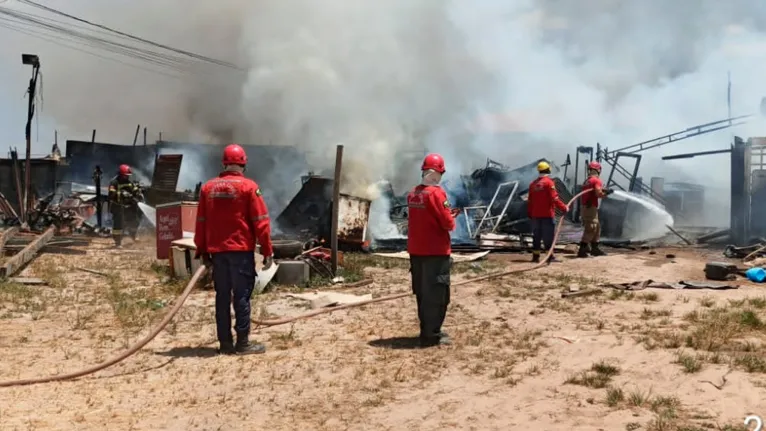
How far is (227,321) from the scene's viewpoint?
5.54 metres

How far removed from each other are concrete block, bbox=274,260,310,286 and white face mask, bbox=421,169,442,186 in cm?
362

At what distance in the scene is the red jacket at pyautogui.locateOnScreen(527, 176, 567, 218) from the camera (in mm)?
11339

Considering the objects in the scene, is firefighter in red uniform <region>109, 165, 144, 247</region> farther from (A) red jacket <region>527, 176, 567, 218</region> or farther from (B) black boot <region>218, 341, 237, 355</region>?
(B) black boot <region>218, 341, 237, 355</region>

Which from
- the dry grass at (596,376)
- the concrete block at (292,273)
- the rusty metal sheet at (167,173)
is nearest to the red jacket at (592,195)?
the concrete block at (292,273)

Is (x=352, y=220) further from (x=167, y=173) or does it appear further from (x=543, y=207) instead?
(x=167, y=173)

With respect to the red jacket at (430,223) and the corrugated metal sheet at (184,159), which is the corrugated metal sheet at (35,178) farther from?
the red jacket at (430,223)

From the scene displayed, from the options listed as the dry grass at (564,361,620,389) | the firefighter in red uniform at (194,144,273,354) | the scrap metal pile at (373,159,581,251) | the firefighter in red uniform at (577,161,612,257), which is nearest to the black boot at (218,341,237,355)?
the firefighter in red uniform at (194,144,273,354)

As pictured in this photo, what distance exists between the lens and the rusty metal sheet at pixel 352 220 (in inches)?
515

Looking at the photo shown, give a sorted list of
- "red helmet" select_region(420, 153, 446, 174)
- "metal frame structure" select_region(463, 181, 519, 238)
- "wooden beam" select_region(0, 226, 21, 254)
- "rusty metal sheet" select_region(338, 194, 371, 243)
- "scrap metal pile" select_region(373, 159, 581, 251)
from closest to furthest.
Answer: "red helmet" select_region(420, 153, 446, 174), "wooden beam" select_region(0, 226, 21, 254), "rusty metal sheet" select_region(338, 194, 371, 243), "scrap metal pile" select_region(373, 159, 581, 251), "metal frame structure" select_region(463, 181, 519, 238)

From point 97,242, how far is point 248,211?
11.6 m

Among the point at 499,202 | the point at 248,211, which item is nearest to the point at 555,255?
the point at 499,202

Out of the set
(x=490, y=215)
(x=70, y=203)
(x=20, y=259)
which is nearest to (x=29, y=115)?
(x=70, y=203)

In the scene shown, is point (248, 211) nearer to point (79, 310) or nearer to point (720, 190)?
point (79, 310)

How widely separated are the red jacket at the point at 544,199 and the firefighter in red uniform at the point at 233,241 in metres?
6.86
